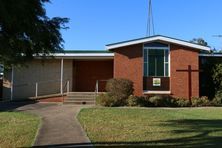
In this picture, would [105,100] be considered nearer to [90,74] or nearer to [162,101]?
[162,101]

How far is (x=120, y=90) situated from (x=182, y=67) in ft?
16.8

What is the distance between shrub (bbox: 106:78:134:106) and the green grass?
7.14 m

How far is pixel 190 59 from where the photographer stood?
99.2 feet

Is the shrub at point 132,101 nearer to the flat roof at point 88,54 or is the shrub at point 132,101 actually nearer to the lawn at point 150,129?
the lawn at point 150,129

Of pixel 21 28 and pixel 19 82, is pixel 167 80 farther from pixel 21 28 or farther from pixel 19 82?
pixel 21 28

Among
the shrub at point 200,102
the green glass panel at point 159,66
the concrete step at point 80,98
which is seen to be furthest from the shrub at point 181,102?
the concrete step at point 80,98

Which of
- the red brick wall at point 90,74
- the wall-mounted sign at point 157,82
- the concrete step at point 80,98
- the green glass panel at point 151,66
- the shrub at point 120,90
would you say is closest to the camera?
the shrub at point 120,90

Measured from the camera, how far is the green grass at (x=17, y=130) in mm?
13095

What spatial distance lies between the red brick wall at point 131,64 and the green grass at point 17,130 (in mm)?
10503

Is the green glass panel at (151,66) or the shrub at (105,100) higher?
the green glass panel at (151,66)

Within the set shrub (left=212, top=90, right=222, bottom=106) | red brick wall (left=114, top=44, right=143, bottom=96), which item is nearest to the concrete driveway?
red brick wall (left=114, top=44, right=143, bottom=96)

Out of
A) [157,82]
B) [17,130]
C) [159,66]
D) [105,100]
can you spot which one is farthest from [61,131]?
[159,66]

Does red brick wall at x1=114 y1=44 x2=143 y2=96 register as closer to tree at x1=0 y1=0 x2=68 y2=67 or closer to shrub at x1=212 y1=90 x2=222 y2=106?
shrub at x1=212 y1=90 x2=222 y2=106

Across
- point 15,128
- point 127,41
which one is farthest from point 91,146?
point 127,41
